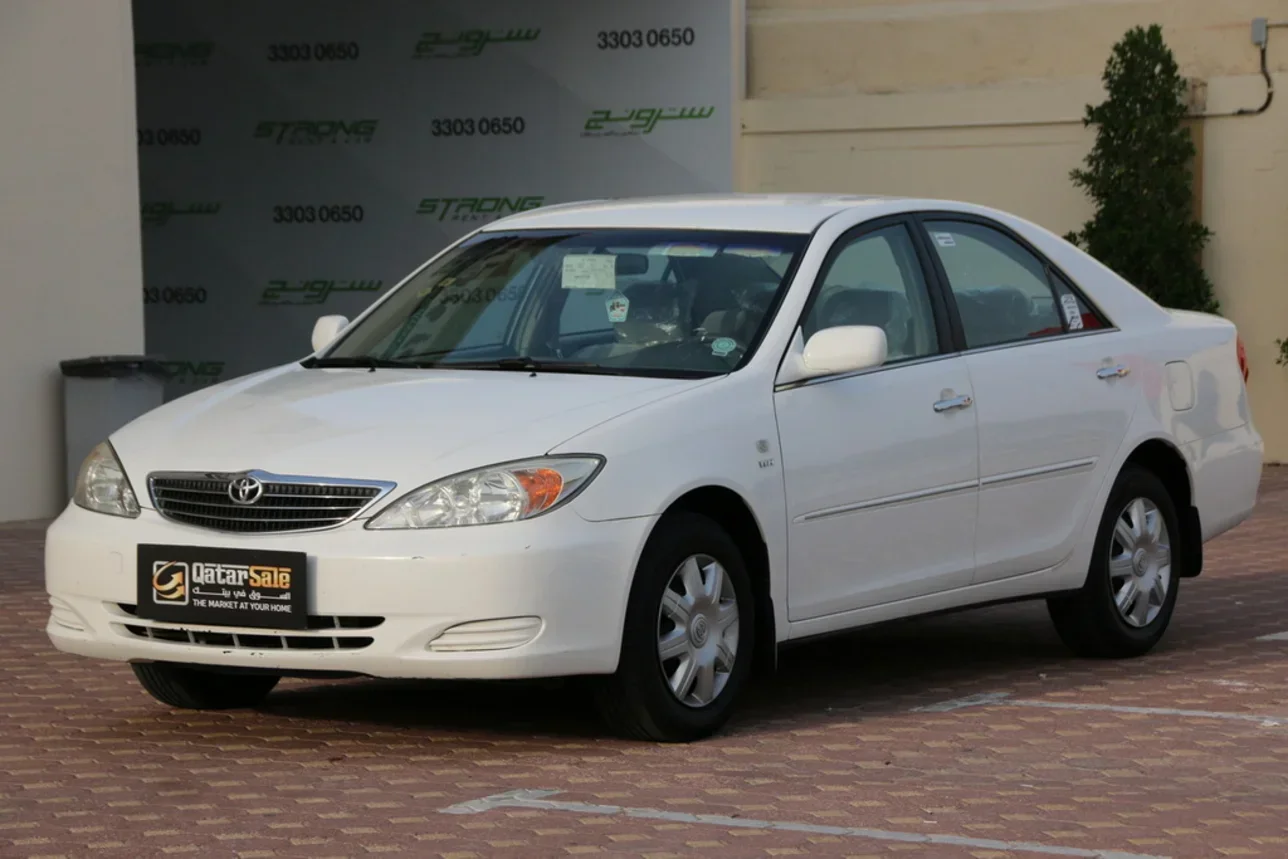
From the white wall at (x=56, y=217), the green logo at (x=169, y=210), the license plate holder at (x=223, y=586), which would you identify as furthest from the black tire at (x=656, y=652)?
the green logo at (x=169, y=210)

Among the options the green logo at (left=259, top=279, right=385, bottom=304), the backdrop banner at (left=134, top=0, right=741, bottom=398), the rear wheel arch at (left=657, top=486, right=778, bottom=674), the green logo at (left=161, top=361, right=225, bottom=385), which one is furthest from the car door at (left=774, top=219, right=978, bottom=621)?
the green logo at (left=161, top=361, right=225, bottom=385)

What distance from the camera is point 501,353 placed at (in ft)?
24.0

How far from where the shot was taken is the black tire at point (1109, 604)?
8289 mm

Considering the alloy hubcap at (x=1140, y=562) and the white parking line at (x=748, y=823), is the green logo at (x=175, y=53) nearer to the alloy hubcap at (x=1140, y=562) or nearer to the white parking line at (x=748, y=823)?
the alloy hubcap at (x=1140, y=562)

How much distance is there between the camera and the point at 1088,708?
24.3 feet

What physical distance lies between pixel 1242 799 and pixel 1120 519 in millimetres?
2525

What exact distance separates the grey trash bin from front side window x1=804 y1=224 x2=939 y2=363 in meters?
6.91

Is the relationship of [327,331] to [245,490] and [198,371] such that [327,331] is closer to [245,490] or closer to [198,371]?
[245,490]

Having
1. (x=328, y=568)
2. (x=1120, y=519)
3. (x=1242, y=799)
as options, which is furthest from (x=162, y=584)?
(x=1120, y=519)

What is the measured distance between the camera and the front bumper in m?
6.14

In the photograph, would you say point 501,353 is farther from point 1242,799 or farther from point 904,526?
point 1242,799

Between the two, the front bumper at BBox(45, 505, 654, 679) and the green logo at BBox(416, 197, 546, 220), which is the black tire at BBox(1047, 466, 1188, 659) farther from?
the green logo at BBox(416, 197, 546, 220)

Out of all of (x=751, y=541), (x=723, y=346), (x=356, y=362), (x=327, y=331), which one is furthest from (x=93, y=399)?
(x=751, y=541)

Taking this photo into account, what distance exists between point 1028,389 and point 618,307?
61.9 inches
